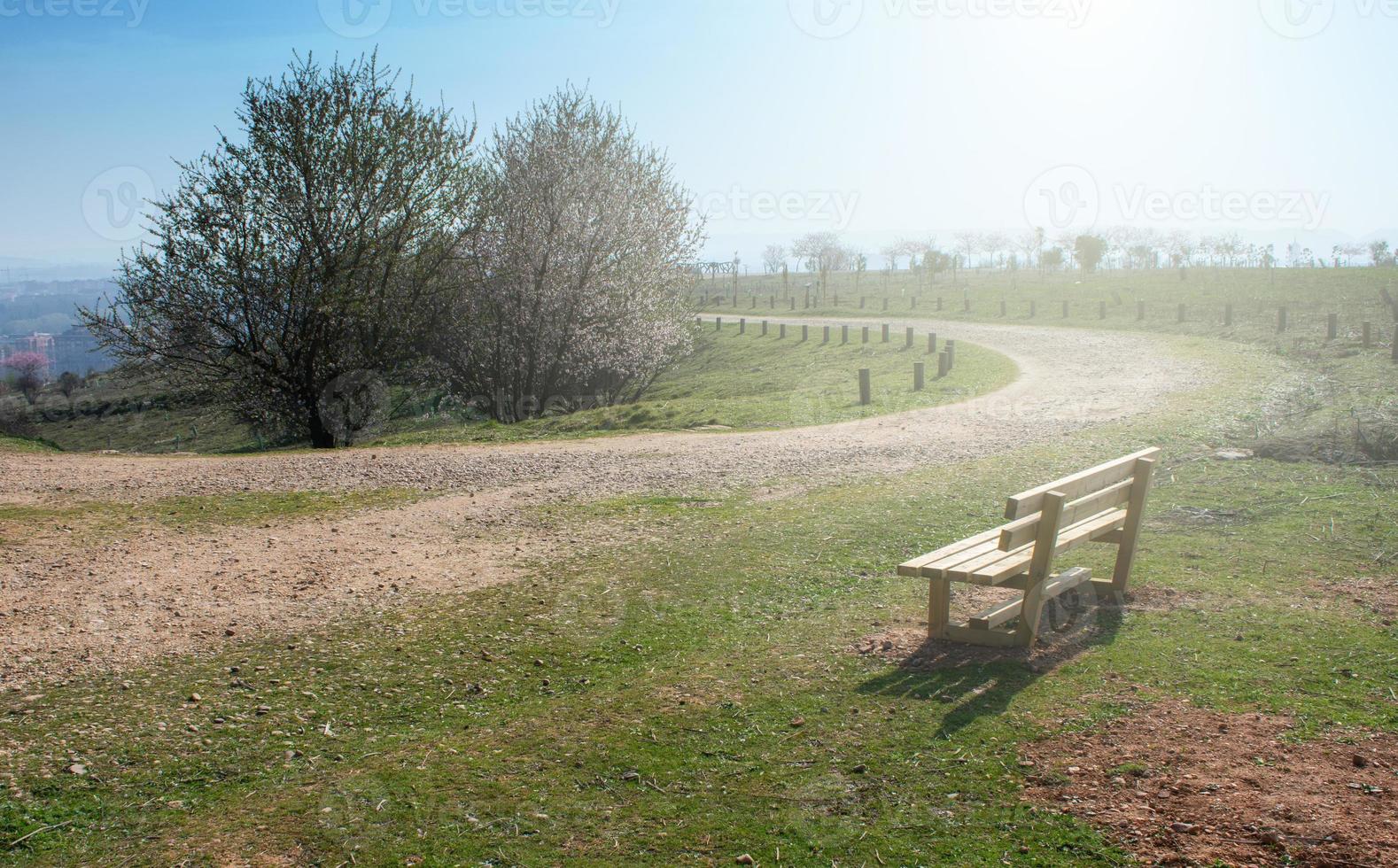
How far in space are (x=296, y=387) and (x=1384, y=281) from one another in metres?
54.0

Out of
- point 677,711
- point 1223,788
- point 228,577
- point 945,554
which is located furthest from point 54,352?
point 1223,788

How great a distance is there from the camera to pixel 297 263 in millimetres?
21484

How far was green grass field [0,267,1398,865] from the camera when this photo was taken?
14.3ft

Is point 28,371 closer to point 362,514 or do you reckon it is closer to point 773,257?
point 362,514

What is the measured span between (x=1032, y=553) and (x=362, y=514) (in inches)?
315

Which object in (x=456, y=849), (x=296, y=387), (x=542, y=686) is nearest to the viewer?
(x=456, y=849)

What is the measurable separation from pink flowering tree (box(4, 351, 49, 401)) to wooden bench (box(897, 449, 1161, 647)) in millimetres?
68137

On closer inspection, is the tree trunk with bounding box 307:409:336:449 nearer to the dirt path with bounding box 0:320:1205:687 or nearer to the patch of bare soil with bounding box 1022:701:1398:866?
the dirt path with bounding box 0:320:1205:687

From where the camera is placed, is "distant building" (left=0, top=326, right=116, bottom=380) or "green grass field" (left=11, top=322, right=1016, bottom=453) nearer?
"green grass field" (left=11, top=322, right=1016, bottom=453)

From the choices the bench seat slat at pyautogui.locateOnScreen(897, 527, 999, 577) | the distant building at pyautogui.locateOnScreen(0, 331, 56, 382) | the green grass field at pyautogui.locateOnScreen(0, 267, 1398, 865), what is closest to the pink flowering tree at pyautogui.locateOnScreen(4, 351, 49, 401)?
the distant building at pyautogui.locateOnScreen(0, 331, 56, 382)

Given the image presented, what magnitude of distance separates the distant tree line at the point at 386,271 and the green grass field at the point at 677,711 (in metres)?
15.7

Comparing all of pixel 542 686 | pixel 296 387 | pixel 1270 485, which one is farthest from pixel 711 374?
pixel 542 686

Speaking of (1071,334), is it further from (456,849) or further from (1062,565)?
(456,849)

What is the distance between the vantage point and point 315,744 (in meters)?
5.52
